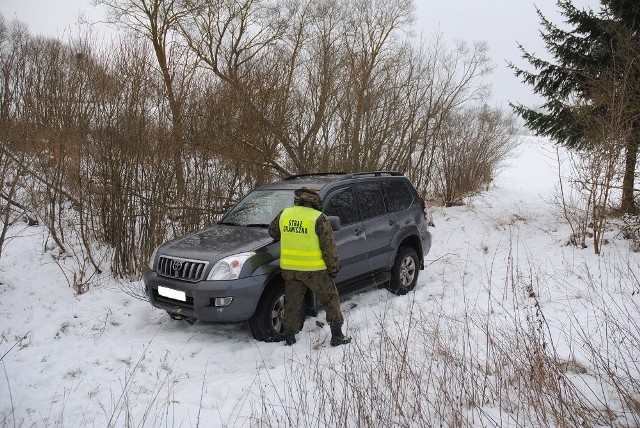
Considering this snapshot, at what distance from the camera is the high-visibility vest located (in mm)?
4688

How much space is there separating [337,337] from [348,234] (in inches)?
56.4

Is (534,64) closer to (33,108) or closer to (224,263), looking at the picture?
(224,263)

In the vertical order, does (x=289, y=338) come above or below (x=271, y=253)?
below

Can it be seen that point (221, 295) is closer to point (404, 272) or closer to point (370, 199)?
point (370, 199)

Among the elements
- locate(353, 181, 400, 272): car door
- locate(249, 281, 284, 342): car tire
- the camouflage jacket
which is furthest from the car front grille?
locate(353, 181, 400, 272): car door

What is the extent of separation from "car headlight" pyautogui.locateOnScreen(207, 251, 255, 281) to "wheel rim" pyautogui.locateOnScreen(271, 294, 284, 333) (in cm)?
63

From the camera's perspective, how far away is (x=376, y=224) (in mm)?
6309

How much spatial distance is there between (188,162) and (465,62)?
11450mm

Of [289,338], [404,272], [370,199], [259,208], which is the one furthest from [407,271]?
[289,338]

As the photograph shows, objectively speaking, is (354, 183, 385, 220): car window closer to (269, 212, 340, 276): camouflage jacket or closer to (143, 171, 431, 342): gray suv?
(143, 171, 431, 342): gray suv

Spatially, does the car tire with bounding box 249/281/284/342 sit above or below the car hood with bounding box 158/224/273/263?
below

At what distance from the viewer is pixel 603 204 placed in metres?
8.04

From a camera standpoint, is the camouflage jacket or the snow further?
the camouflage jacket

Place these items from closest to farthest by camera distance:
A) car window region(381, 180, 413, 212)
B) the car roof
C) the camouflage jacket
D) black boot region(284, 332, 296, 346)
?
the camouflage jacket, black boot region(284, 332, 296, 346), the car roof, car window region(381, 180, 413, 212)
